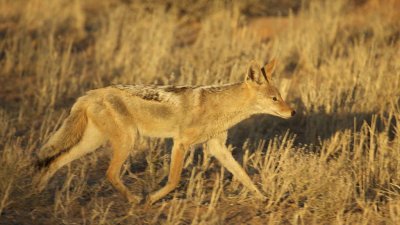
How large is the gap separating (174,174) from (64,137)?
1.16 m

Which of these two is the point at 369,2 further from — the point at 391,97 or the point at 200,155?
the point at 200,155

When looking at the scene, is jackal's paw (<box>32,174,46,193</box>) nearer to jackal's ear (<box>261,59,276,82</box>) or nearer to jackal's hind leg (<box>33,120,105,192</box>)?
jackal's hind leg (<box>33,120,105,192</box>)

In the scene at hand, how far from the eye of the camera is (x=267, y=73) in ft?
22.4

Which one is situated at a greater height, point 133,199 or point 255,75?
point 255,75

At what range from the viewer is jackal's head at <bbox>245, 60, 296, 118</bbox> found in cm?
668

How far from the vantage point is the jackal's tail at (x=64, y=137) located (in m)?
6.34

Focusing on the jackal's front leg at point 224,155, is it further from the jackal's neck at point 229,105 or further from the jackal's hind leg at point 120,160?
the jackal's hind leg at point 120,160

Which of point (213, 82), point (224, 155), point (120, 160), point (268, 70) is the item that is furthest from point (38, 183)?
point (213, 82)

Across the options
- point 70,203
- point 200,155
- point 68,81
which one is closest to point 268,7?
point 68,81

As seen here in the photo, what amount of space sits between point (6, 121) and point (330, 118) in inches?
168

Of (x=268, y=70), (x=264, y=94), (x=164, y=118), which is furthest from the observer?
(x=268, y=70)

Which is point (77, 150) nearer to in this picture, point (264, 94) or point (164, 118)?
point (164, 118)

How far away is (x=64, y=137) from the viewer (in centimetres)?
636

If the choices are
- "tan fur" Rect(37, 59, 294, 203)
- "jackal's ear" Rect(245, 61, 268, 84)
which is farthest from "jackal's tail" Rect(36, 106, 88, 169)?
"jackal's ear" Rect(245, 61, 268, 84)
